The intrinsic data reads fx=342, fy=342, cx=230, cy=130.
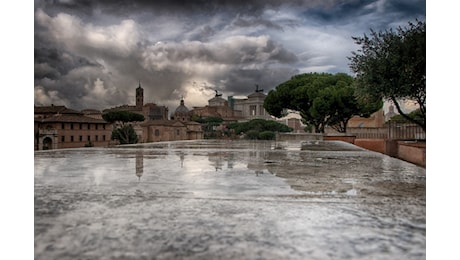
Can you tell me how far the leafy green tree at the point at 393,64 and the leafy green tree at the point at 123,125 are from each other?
24.6 metres

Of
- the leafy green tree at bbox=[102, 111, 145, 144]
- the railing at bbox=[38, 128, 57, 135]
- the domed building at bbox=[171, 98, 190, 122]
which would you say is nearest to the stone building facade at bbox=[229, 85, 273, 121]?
A: the domed building at bbox=[171, 98, 190, 122]

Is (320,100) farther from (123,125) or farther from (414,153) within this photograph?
(123,125)

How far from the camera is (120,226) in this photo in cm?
112

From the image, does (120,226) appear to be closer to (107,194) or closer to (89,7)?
(107,194)

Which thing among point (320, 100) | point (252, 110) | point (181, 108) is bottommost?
point (320, 100)

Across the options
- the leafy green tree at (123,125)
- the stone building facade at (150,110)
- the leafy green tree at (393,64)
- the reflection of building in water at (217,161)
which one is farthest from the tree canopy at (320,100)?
the stone building facade at (150,110)

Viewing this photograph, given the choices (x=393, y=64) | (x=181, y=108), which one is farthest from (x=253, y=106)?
(x=393, y=64)

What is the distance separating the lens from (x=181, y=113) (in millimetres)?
54062

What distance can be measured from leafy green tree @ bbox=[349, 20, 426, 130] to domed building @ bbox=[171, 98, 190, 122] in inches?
1797

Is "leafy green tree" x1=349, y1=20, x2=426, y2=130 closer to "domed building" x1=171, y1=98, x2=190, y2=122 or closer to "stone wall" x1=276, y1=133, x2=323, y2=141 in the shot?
"stone wall" x1=276, y1=133, x2=323, y2=141

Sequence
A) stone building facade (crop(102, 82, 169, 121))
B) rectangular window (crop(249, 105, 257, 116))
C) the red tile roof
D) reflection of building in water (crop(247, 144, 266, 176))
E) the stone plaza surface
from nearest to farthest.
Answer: the stone plaza surface < reflection of building in water (crop(247, 144, 266, 176)) < the red tile roof < stone building facade (crop(102, 82, 169, 121)) < rectangular window (crop(249, 105, 257, 116))

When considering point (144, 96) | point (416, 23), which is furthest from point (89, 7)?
point (144, 96)

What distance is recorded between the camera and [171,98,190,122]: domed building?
52750mm

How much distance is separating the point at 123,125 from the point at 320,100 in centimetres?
2046
